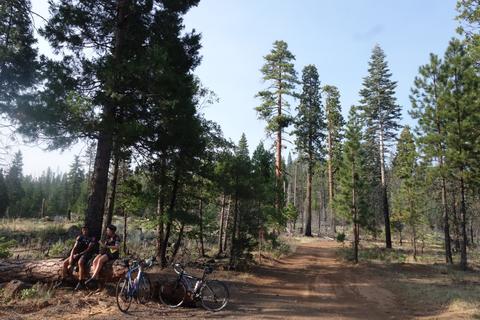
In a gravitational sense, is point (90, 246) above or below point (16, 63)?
below

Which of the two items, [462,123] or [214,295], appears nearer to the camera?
[214,295]

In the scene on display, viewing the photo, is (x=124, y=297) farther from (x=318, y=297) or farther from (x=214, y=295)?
(x=318, y=297)

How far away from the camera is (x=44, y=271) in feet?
33.9

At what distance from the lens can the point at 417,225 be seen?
3011cm

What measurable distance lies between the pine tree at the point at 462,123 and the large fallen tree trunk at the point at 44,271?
2010cm

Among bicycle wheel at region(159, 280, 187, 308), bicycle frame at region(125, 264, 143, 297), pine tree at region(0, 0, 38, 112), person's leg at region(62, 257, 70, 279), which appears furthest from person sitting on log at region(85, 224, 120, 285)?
pine tree at region(0, 0, 38, 112)

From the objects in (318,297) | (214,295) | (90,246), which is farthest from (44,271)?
(318,297)

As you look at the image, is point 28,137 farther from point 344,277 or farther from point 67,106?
point 344,277

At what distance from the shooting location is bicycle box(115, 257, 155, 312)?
8.80 metres

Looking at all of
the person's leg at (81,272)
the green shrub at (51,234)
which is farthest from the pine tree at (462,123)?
the green shrub at (51,234)

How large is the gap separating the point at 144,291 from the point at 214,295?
1852 millimetres

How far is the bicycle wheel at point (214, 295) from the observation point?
9.84m

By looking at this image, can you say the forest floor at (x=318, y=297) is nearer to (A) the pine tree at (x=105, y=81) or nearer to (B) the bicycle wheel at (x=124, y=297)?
(B) the bicycle wheel at (x=124, y=297)

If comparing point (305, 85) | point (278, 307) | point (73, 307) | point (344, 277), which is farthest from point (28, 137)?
point (305, 85)
